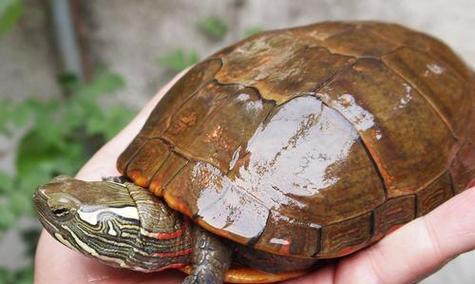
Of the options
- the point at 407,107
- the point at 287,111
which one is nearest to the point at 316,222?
the point at 287,111

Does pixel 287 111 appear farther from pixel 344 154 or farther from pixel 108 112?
pixel 108 112

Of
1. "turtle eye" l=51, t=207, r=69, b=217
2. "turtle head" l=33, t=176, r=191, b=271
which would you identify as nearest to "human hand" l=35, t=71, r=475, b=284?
"turtle head" l=33, t=176, r=191, b=271

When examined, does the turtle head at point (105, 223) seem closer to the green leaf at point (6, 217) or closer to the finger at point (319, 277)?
the finger at point (319, 277)

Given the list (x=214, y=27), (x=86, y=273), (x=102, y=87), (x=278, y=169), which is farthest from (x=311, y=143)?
(x=214, y=27)

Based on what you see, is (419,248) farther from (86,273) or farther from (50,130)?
(50,130)

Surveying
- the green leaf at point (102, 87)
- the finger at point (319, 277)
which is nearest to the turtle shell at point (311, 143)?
the finger at point (319, 277)
